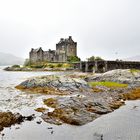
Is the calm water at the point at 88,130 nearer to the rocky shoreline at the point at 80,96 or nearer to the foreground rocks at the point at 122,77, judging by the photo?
the rocky shoreline at the point at 80,96

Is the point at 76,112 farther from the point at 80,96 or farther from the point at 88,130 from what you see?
the point at 80,96

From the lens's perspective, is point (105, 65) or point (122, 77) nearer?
point (122, 77)

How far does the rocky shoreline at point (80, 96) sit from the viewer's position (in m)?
31.1

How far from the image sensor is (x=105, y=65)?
144 m

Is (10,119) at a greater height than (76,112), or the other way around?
(76,112)

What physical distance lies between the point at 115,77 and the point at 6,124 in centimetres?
5493

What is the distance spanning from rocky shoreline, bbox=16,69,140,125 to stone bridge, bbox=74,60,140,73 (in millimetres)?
57276

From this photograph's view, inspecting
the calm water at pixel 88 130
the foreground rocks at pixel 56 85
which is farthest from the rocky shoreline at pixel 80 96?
the calm water at pixel 88 130

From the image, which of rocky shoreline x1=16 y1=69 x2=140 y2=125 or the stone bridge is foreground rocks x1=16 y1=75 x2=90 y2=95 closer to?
rocky shoreline x1=16 y1=69 x2=140 y2=125

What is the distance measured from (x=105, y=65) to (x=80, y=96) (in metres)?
101

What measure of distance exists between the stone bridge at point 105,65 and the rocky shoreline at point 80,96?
188 ft

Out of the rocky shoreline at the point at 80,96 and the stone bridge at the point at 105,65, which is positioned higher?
the stone bridge at the point at 105,65

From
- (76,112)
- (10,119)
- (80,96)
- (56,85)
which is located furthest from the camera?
(56,85)

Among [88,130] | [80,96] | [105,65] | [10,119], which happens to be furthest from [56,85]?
[105,65]
